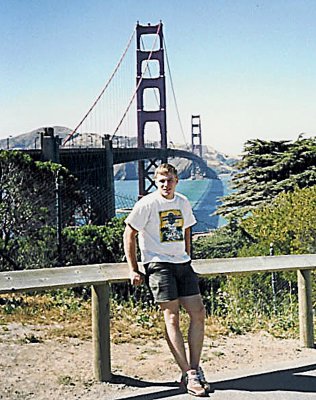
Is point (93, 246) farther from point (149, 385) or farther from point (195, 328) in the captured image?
point (195, 328)

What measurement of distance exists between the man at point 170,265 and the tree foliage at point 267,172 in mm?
16402

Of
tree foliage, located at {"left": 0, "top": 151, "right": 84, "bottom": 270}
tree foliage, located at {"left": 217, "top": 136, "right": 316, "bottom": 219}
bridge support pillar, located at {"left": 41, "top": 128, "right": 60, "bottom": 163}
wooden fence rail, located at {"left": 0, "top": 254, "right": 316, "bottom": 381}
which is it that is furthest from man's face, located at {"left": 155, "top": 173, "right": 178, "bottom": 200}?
tree foliage, located at {"left": 217, "top": 136, "right": 316, "bottom": 219}

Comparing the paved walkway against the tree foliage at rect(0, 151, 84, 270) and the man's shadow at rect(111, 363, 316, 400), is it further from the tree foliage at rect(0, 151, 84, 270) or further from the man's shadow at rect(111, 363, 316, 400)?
the tree foliage at rect(0, 151, 84, 270)

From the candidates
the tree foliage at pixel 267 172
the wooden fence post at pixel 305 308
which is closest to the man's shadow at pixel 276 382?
the wooden fence post at pixel 305 308

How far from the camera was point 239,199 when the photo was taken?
22.1 m

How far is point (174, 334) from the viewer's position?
10.8 ft

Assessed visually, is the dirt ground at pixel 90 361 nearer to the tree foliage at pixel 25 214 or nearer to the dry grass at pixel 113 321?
the dry grass at pixel 113 321

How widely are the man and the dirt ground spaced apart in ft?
0.99

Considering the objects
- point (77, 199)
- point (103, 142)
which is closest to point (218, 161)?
point (103, 142)

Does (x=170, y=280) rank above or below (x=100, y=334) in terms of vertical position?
above

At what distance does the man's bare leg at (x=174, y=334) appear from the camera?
10.8 ft

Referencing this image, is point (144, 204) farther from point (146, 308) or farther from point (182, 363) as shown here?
point (146, 308)

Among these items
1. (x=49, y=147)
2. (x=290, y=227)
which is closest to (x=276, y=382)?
(x=290, y=227)

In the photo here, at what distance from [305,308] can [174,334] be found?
121 centimetres
